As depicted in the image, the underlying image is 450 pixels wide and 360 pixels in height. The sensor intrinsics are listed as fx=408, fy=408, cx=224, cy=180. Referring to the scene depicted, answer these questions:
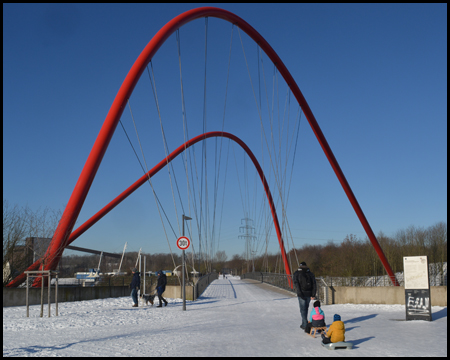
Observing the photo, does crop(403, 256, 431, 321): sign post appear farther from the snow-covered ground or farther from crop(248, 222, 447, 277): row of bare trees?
crop(248, 222, 447, 277): row of bare trees

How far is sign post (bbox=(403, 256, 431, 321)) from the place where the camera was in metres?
9.90

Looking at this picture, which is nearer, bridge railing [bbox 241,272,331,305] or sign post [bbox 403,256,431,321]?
sign post [bbox 403,256,431,321]

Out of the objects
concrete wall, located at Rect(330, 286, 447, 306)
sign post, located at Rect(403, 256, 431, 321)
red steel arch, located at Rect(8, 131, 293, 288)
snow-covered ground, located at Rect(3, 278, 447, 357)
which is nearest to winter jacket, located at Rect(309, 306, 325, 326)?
snow-covered ground, located at Rect(3, 278, 447, 357)

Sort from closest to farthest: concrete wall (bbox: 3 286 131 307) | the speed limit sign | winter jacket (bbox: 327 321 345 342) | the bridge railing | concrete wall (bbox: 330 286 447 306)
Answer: winter jacket (bbox: 327 321 345 342) → concrete wall (bbox: 330 286 447 306) → the speed limit sign → concrete wall (bbox: 3 286 131 307) → the bridge railing

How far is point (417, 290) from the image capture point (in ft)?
33.1

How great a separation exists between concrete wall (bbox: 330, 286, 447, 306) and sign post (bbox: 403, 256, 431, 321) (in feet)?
12.3

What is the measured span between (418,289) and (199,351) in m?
6.40

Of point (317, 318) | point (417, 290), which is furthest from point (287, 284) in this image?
point (317, 318)

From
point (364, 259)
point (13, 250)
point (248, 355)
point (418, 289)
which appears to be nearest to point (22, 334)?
point (248, 355)

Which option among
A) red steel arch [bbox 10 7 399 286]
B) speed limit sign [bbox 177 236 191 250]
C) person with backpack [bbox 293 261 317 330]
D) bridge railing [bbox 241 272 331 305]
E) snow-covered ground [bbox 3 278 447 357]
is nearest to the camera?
snow-covered ground [bbox 3 278 447 357]

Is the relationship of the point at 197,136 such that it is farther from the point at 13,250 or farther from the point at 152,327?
the point at 152,327

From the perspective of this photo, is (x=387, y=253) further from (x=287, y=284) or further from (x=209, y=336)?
(x=209, y=336)

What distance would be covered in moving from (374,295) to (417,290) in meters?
5.40

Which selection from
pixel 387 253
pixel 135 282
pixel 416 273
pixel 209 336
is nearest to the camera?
pixel 209 336
